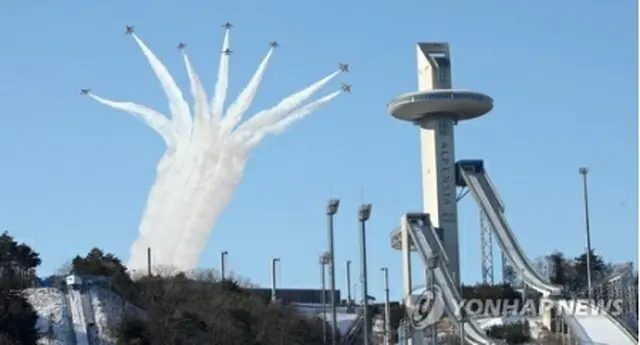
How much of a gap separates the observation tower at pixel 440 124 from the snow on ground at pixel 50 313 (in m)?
36.2

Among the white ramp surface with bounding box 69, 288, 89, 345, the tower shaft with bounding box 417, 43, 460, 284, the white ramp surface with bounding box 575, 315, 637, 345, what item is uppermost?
the tower shaft with bounding box 417, 43, 460, 284

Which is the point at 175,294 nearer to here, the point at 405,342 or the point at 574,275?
the point at 405,342

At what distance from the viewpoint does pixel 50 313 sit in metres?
60.7

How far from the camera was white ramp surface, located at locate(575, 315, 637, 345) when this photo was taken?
58812mm

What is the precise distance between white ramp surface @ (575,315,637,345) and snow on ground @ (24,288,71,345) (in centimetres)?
2463

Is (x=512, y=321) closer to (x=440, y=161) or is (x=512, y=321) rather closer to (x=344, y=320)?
(x=344, y=320)

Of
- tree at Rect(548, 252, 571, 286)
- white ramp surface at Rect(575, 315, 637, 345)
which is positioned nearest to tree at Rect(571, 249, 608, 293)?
tree at Rect(548, 252, 571, 286)

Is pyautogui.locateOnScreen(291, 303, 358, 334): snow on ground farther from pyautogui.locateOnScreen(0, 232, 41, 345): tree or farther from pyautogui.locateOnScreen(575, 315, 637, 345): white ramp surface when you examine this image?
pyautogui.locateOnScreen(0, 232, 41, 345): tree

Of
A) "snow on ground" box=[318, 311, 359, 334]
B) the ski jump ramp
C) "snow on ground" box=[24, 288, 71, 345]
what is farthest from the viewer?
"snow on ground" box=[318, 311, 359, 334]

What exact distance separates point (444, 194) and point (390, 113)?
753cm

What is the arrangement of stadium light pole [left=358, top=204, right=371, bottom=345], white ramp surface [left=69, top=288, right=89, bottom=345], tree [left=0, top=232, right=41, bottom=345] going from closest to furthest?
stadium light pole [left=358, top=204, right=371, bottom=345]
tree [left=0, top=232, right=41, bottom=345]
white ramp surface [left=69, top=288, right=89, bottom=345]

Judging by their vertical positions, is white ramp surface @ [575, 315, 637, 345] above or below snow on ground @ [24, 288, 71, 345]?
below

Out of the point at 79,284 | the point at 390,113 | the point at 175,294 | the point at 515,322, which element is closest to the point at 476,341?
the point at 515,322

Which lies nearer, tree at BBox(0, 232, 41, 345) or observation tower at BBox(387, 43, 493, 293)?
tree at BBox(0, 232, 41, 345)
